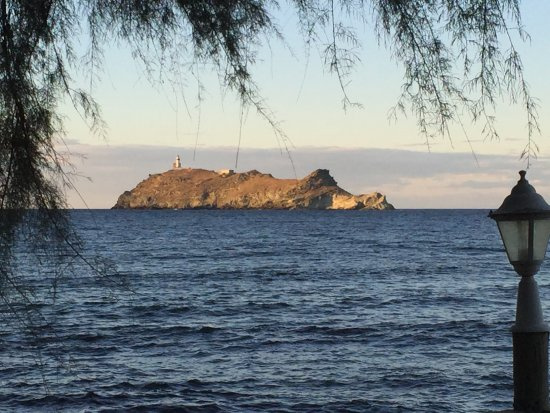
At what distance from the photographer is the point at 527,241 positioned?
531 cm

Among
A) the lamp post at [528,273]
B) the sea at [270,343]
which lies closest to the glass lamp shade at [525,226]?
the lamp post at [528,273]

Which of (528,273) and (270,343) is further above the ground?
(528,273)

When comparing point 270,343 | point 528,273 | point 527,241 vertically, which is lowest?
point 270,343

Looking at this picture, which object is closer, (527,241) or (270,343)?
(527,241)

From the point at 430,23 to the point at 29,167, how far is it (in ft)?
4.64

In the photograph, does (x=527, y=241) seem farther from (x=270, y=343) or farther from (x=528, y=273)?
(x=270, y=343)

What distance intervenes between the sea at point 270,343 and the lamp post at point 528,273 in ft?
8.91

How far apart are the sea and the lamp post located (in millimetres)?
2717

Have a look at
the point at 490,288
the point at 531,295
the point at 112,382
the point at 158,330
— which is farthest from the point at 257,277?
the point at 531,295

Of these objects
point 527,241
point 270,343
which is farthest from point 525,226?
point 270,343

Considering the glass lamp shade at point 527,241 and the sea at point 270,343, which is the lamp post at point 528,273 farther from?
the sea at point 270,343

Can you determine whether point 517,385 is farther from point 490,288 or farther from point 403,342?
point 490,288

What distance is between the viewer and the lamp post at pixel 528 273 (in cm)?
527

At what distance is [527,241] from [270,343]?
688 inches
